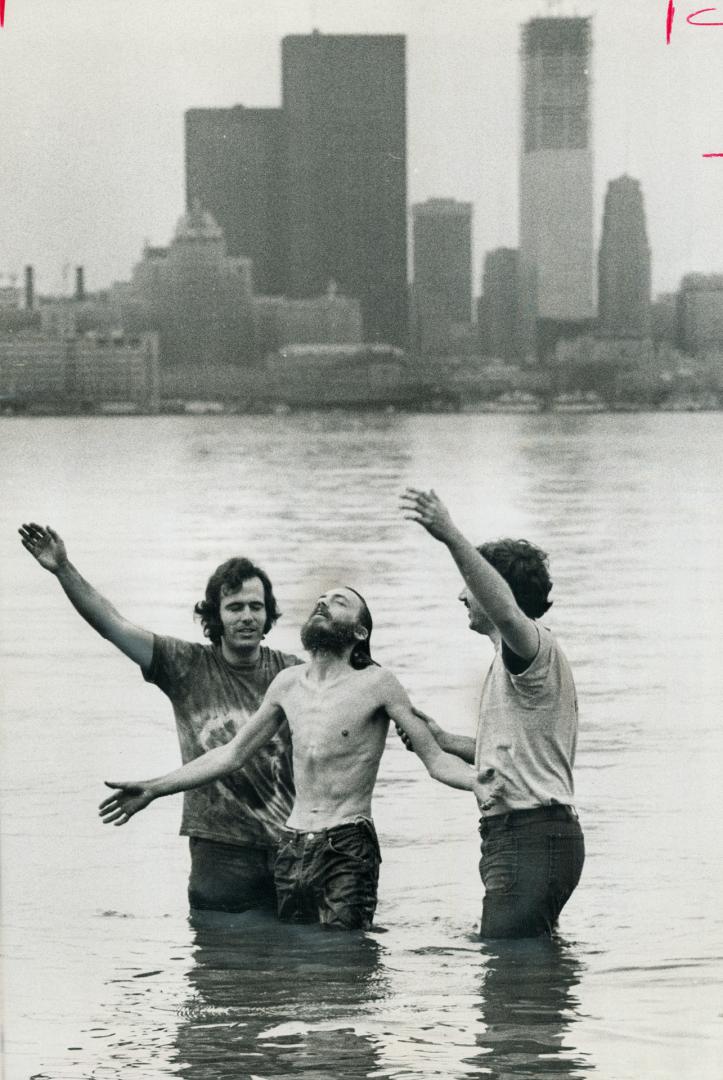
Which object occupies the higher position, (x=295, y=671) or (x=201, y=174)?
(x=201, y=174)

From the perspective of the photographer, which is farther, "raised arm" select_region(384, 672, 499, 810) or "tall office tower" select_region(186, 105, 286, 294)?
"tall office tower" select_region(186, 105, 286, 294)

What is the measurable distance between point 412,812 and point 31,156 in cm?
614

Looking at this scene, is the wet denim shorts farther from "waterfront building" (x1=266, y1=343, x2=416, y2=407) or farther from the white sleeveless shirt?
"waterfront building" (x1=266, y1=343, x2=416, y2=407)

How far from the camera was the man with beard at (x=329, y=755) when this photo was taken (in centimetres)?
737

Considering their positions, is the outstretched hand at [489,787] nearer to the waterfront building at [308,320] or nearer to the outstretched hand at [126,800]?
the outstretched hand at [126,800]

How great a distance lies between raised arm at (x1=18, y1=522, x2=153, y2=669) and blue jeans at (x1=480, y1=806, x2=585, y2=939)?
1.43m

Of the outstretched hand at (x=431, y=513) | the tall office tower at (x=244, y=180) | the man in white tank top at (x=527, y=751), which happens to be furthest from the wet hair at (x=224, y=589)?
the tall office tower at (x=244, y=180)

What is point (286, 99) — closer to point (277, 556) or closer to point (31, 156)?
point (31, 156)

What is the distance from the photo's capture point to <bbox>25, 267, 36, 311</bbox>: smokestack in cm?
1509

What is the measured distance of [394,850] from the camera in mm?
→ 12039

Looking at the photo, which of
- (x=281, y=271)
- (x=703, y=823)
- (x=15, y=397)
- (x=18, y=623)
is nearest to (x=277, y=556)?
(x=18, y=623)

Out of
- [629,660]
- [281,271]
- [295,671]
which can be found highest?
[281,271]

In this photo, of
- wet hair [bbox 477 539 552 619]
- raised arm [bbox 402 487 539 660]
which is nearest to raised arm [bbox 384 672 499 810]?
raised arm [bbox 402 487 539 660]

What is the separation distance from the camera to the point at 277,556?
111 ft
